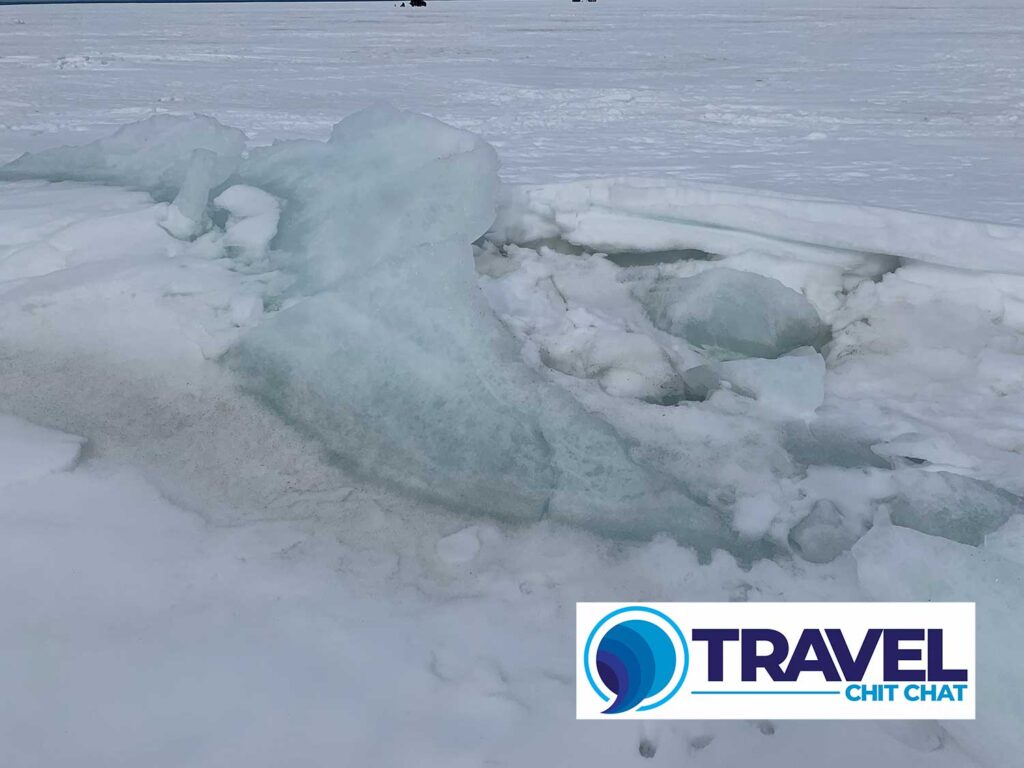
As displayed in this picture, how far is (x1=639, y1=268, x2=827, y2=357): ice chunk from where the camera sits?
284 centimetres

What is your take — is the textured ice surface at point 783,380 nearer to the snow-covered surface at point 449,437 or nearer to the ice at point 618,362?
the snow-covered surface at point 449,437

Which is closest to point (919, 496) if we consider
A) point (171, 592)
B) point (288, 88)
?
point (171, 592)

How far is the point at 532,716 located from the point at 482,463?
32.7 inches

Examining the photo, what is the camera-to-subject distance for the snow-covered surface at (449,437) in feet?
5.11

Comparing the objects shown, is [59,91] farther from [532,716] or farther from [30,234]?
[532,716]

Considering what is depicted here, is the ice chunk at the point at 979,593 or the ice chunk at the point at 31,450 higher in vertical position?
the ice chunk at the point at 31,450

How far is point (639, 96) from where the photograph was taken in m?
7.82

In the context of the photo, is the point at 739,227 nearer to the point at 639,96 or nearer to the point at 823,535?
the point at 823,535

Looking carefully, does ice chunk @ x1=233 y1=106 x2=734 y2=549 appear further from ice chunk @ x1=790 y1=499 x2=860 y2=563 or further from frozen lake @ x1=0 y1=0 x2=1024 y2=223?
frozen lake @ x1=0 y1=0 x2=1024 y2=223

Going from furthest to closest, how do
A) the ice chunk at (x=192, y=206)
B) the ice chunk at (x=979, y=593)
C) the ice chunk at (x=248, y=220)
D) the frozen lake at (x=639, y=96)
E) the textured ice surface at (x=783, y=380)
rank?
the frozen lake at (x=639, y=96), the ice chunk at (x=192, y=206), the ice chunk at (x=248, y=220), the textured ice surface at (x=783, y=380), the ice chunk at (x=979, y=593)

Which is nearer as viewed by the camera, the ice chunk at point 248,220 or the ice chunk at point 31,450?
the ice chunk at point 31,450

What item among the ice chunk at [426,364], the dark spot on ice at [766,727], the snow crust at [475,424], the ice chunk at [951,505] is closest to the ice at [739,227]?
the snow crust at [475,424]

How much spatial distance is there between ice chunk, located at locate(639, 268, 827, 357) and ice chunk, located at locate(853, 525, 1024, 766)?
1005 mm

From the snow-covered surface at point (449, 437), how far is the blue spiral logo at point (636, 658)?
64 mm
